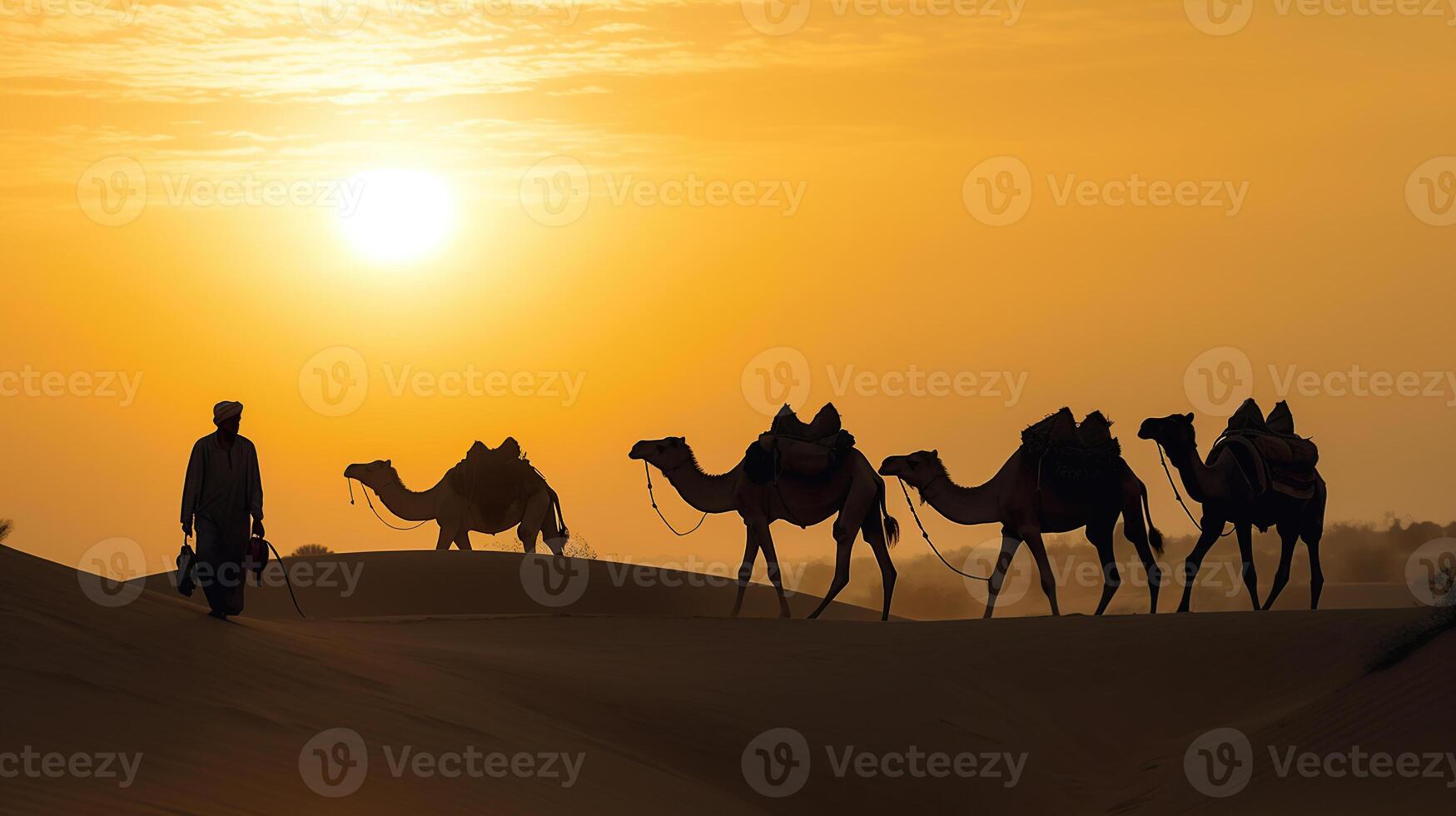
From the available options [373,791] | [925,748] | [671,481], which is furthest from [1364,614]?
[373,791]

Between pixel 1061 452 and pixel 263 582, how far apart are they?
42.4 feet

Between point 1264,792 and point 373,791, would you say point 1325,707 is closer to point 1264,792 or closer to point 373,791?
point 1264,792

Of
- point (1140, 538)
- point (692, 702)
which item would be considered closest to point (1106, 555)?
point (1140, 538)

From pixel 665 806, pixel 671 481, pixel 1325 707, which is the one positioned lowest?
pixel 665 806

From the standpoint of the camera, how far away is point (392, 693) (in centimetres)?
1310

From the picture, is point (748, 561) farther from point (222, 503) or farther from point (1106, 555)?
point (222, 503)

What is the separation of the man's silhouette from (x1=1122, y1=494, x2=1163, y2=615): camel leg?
45.4ft

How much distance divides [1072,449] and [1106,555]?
5.83 ft

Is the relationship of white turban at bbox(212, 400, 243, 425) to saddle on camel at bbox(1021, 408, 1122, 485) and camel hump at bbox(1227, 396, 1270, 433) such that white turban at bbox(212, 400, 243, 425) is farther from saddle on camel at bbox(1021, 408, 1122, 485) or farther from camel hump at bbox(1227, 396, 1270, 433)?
camel hump at bbox(1227, 396, 1270, 433)

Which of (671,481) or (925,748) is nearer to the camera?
(925,748)

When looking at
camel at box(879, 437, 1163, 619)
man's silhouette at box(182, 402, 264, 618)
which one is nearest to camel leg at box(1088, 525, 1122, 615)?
camel at box(879, 437, 1163, 619)

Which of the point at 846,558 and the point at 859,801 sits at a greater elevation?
the point at 846,558

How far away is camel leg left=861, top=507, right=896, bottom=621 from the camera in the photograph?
24.5 meters

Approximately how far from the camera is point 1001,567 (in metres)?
23.2
